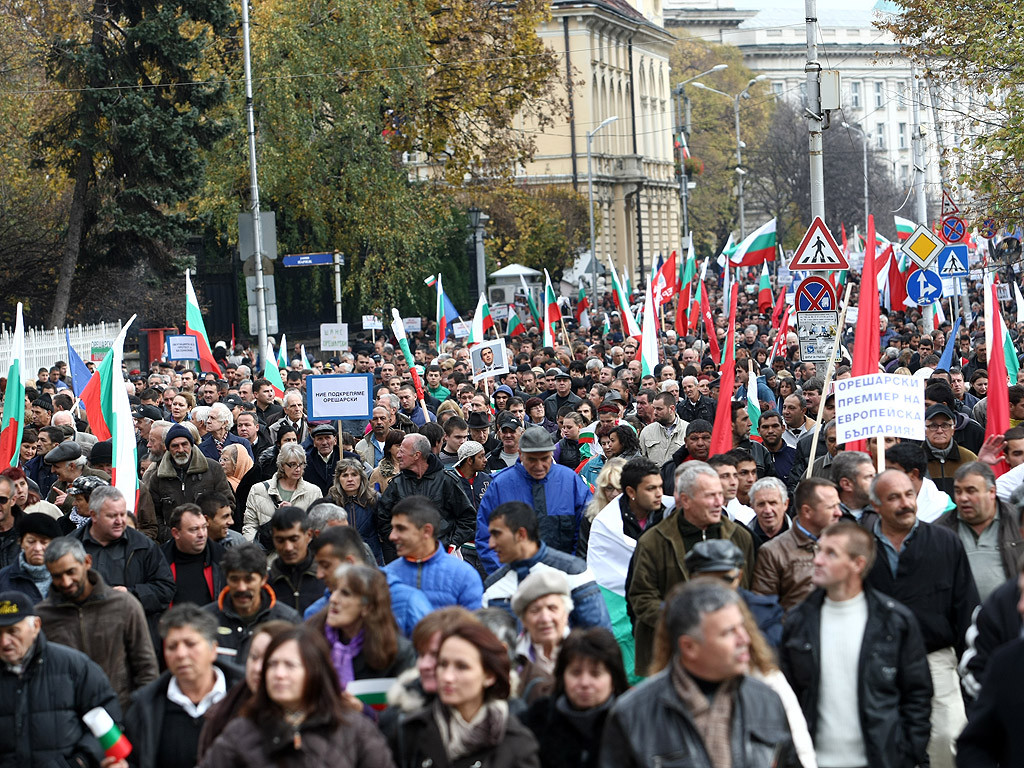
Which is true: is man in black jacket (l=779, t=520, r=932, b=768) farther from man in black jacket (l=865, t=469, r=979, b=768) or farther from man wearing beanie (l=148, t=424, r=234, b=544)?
man wearing beanie (l=148, t=424, r=234, b=544)

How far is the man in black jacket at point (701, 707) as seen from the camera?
4.88 m

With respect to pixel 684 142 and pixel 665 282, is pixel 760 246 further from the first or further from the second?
pixel 684 142

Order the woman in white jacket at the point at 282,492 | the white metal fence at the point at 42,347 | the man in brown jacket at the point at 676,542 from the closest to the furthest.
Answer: the man in brown jacket at the point at 676,542, the woman in white jacket at the point at 282,492, the white metal fence at the point at 42,347

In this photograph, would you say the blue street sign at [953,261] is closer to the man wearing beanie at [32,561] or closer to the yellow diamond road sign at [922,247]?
the yellow diamond road sign at [922,247]

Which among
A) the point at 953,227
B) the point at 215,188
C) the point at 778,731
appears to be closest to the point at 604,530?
the point at 778,731

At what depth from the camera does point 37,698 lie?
6.50 metres

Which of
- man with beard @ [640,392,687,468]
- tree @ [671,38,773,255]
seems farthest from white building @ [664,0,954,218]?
man with beard @ [640,392,687,468]

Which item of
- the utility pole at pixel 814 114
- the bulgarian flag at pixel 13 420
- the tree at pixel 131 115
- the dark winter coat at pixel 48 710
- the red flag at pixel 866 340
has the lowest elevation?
the dark winter coat at pixel 48 710

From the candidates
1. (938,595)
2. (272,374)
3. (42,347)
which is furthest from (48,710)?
(42,347)

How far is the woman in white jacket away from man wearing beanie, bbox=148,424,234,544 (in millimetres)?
644

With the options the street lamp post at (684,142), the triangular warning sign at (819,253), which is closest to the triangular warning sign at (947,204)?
the triangular warning sign at (819,253)

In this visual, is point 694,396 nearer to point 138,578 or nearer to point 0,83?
point 138,578

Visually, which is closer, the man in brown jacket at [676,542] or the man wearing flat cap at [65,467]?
the man in brown jacket at [676,542]

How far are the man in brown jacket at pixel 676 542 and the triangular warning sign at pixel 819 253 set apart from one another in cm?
1091
